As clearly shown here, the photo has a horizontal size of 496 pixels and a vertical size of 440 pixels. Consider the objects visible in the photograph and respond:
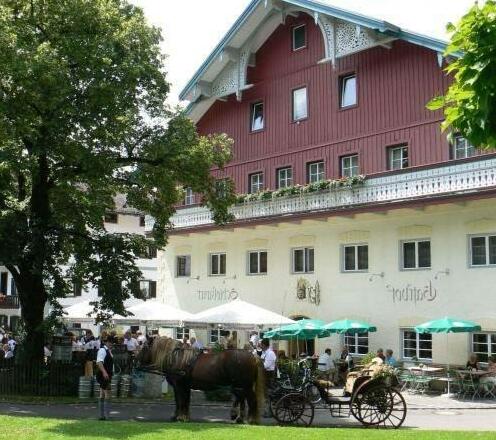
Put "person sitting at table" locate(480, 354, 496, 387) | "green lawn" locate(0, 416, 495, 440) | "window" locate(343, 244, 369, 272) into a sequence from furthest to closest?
1. "window" locate(343, 244, 369, 272)
2. "person sitting at table" locate(480, 354, 496, 387)
3. "green lawn" locate(0, 416, 495, 440)

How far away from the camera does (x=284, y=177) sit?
31.4m

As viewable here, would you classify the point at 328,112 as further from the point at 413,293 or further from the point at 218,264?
the point at 218,264

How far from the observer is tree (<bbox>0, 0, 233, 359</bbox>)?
18.4 m

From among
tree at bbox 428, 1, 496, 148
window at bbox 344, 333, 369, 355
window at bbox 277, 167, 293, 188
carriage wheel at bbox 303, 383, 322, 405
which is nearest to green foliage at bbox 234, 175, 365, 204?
window at bbox 277, 167, 293, 188

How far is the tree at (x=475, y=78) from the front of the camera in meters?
6.32

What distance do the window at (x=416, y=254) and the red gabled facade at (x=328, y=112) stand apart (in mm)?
2953

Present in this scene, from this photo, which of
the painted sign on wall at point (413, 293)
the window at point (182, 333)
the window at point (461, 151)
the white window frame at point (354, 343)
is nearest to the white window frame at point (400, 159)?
the window at point (461, 151)

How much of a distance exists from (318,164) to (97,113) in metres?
12.5

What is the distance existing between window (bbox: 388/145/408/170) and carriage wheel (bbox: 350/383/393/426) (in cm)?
1287

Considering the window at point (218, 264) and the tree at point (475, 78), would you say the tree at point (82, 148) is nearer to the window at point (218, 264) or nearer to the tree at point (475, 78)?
the window at point (218, 264)

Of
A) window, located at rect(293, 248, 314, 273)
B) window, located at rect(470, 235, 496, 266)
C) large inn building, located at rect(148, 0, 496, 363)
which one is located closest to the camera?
window, located at rect(470, 235, 496, 266)

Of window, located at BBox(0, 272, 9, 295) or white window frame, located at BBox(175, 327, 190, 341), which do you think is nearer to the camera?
white window frame, located at BBox(175, 327, 190, 341)

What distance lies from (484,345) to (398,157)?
7.73 meters

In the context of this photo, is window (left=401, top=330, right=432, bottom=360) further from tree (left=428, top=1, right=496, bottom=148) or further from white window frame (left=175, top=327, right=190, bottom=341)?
tree (left=428, top=1, right=496, bottom=148)
